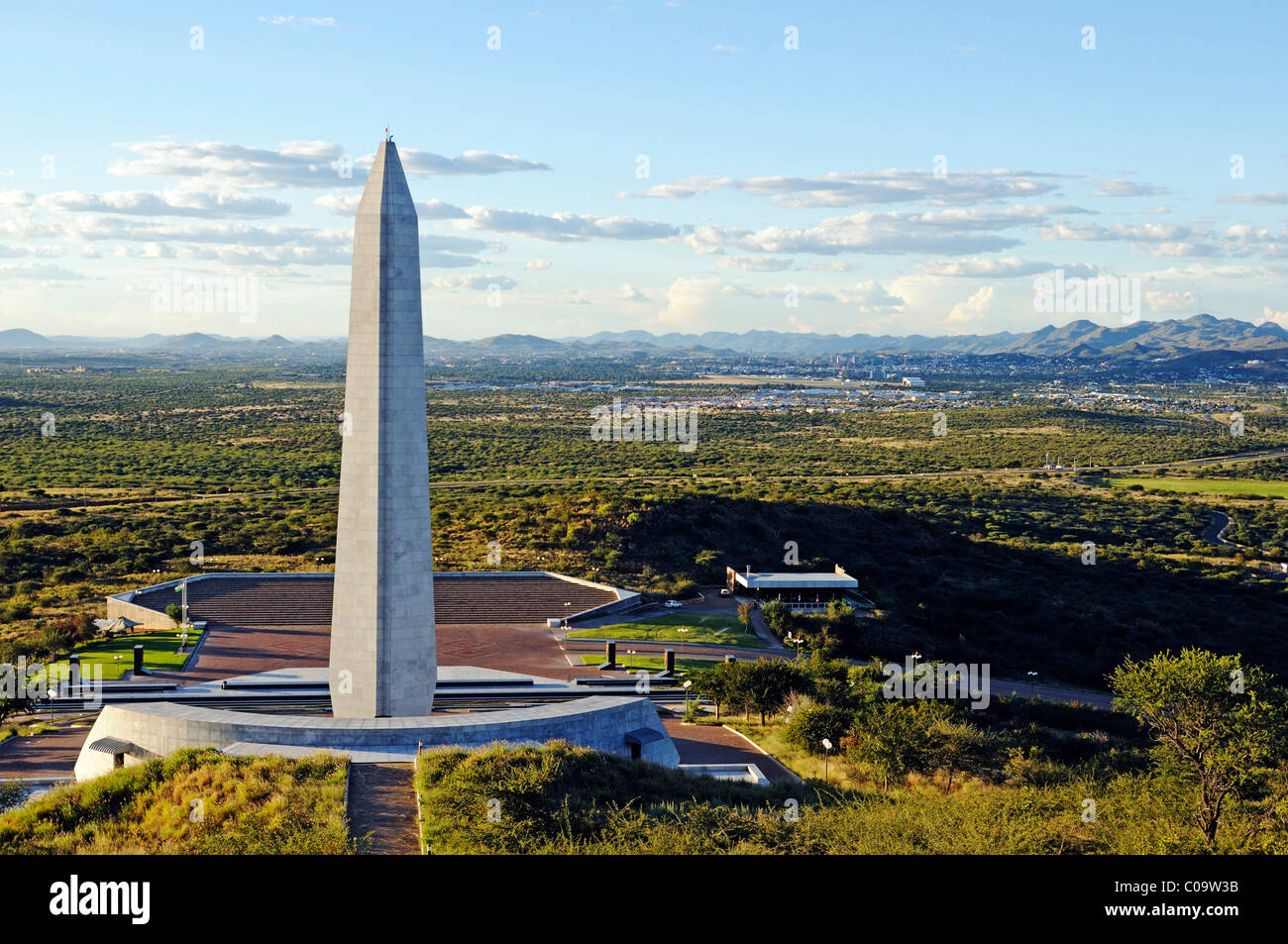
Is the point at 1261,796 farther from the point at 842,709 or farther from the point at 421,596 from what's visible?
the point at 421,596

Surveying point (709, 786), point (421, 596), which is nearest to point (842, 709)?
point (709, 786)

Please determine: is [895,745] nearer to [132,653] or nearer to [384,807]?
[384,807]

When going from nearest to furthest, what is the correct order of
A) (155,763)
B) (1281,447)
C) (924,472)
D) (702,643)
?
(155,763), (702,643), (924,472), (1281,447)

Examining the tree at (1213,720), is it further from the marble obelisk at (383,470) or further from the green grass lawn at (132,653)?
the green grass lawn at (132,653)

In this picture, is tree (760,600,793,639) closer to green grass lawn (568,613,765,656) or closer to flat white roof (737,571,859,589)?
green grass lawn (568,613,765,656)

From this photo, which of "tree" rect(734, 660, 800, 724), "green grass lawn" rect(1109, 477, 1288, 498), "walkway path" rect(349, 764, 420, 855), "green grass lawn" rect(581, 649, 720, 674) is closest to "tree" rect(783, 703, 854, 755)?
"tree" rect(734, 660, 800, 724)
